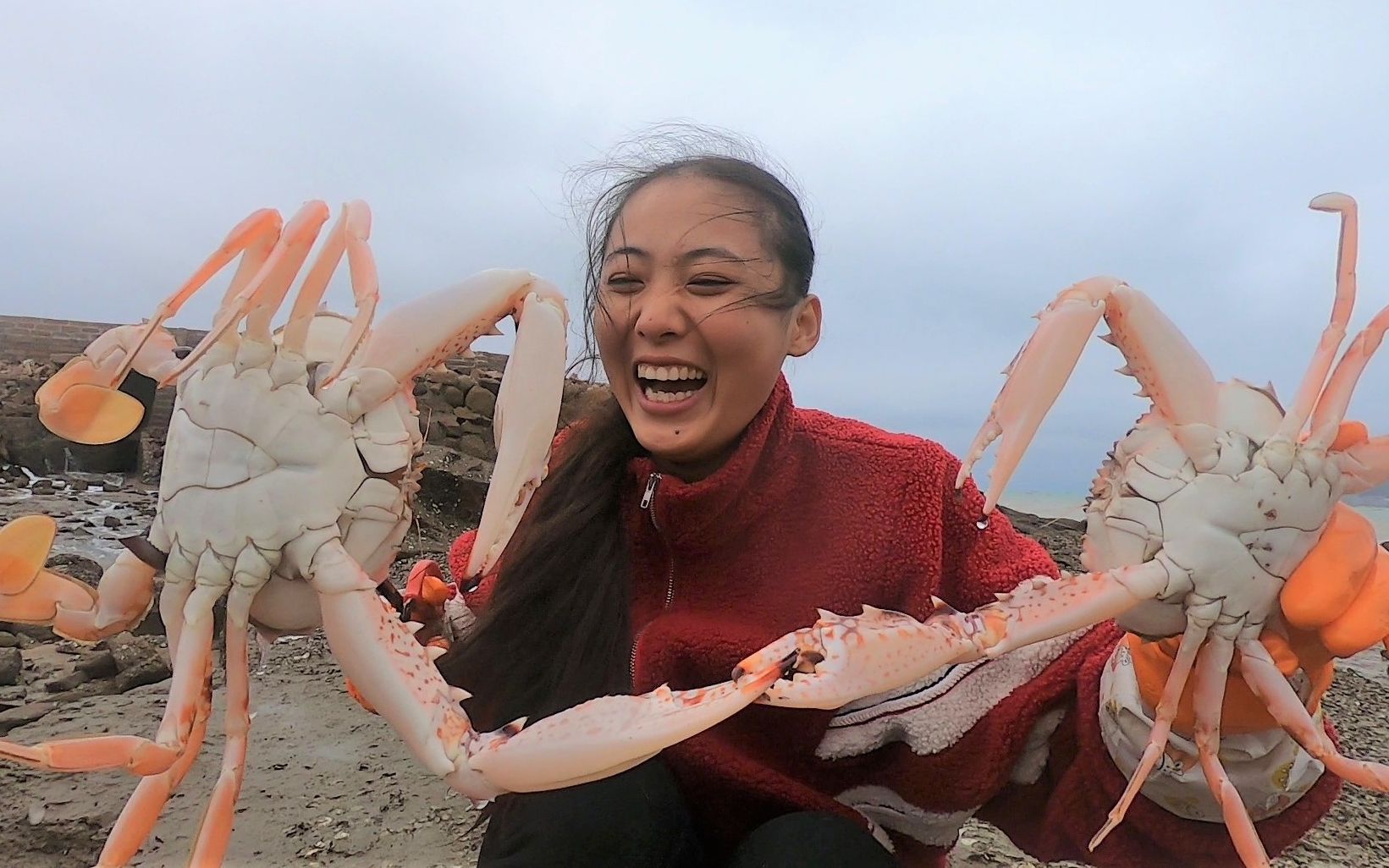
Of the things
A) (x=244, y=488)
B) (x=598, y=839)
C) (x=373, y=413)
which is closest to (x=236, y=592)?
(x=244, y=488)

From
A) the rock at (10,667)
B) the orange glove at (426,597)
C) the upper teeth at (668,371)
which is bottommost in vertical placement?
the rock at (10,667)

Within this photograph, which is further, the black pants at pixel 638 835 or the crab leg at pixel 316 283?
the black pants at pixel 638 835

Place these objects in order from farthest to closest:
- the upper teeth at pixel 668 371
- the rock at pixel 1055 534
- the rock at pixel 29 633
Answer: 1. the rock at pixel 1055 534
2. the rock at pixel 29 633
3. the upper teeth at pixel 668 371

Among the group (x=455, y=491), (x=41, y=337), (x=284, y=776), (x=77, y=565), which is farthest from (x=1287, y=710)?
(x=41, y=337)

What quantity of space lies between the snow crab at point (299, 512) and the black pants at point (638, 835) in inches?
16.1

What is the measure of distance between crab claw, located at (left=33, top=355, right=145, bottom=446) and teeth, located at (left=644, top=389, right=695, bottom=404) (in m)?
0.59

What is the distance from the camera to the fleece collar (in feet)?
4.24

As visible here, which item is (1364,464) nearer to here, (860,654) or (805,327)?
(860,654)

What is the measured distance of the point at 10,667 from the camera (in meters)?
3.11

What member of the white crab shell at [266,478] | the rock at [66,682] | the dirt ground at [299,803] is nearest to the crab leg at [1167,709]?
the white crab shell at [266,478]

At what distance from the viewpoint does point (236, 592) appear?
882 millimetres

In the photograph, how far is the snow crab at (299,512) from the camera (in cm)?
85

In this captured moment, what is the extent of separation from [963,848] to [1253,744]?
1.57 metres

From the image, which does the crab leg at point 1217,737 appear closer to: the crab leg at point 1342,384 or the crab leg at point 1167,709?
the crab leg at point 1167,709
